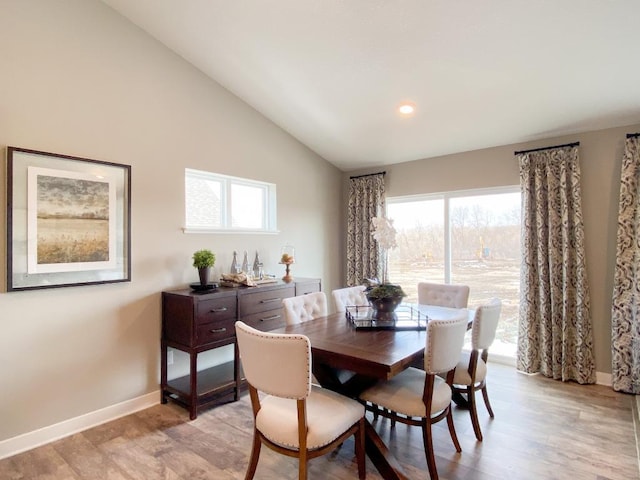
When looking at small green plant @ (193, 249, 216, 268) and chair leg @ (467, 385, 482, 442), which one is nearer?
chair leg @ (467, 385, 482, 442)

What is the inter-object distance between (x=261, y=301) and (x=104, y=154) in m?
1.83

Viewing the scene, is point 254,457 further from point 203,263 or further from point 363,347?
point 203,263

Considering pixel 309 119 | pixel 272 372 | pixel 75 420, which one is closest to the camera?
pixel 272 372

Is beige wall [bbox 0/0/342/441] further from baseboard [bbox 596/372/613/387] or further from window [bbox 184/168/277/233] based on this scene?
baseboard [bbox 596/372/613/387]

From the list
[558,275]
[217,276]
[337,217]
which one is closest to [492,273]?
[558,275]

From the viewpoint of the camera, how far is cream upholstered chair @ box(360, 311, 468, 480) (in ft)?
6.53

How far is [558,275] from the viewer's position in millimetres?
3582

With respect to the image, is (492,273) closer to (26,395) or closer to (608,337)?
(608,337)

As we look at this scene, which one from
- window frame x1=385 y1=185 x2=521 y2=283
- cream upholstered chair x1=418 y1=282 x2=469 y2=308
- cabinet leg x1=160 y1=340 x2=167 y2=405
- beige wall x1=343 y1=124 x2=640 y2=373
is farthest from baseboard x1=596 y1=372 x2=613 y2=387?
cabinet leg x1=160 y1=340 x2=167 y2=405

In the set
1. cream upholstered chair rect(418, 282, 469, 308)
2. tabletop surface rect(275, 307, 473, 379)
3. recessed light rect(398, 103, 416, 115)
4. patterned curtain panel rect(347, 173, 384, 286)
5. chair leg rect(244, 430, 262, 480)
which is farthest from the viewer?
patterned curtain panel rect(347, 173, 384, 286)

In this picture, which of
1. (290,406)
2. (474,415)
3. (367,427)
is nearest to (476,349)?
(474,415)

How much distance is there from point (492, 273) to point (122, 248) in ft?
12.9

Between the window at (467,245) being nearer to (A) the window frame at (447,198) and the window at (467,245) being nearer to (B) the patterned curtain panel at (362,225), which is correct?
(A) the window frame at (447,198)

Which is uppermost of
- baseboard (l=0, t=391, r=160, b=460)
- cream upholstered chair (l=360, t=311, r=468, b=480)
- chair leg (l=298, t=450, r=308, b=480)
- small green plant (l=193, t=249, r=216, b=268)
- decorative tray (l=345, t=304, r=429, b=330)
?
small green plant (l=193, t=249, r=216, b=268)
